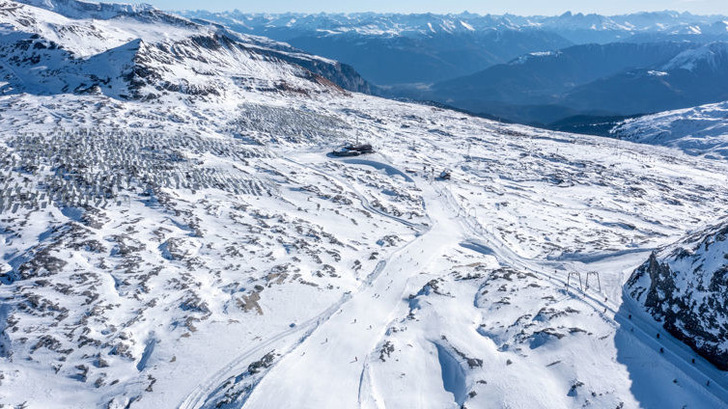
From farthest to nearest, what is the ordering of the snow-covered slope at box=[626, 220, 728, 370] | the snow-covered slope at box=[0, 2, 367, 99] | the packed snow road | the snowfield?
the snow-covered slope at box=[0, 2, 367, 99], the snow-covered slope at box=[626, 220, 728, 370], the snowfield, the packed snow road

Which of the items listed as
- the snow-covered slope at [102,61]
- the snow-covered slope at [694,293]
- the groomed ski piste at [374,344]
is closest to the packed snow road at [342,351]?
the groomed ski piste at [374,344]

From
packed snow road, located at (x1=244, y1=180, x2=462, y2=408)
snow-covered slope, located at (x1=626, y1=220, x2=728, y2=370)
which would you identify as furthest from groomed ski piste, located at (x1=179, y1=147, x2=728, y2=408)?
snow-covered slope, located at (x1=626, y1=220, x2=728, y2=370)

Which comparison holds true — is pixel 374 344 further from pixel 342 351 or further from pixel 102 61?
pixel 102 61

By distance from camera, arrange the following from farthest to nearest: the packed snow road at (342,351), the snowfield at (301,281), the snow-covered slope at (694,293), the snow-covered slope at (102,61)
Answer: the snow-covered slope at (102,61) → the snow-covered slope at (694,293) → the snowfield at (301,281) → the packed snow road at (342,351)

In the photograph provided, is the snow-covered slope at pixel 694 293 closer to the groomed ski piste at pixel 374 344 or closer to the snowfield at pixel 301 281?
the groomed ski piste at pixel 374 344

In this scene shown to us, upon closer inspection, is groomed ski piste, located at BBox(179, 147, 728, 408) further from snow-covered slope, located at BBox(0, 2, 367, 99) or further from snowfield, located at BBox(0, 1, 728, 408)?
snow-covered slope, located at BBox(0, 2, 367, 99)

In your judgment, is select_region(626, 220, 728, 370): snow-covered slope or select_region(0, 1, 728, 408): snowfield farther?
select_region(626, 220, 728, 370): snow-covered slope
